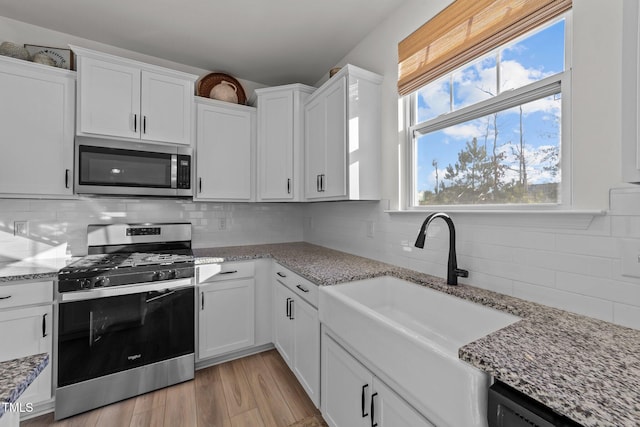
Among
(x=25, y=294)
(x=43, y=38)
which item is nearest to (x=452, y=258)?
(x=25, y=294)

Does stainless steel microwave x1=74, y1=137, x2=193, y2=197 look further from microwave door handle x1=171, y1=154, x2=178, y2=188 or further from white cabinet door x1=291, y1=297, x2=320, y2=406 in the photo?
white cabinet door x1=291, y1=297, x2=320, y2=406

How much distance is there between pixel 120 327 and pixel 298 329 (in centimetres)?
118

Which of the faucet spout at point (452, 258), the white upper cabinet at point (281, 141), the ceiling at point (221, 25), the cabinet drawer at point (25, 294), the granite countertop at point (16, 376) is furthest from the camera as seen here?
the white upper cabinet at point (281, 141)

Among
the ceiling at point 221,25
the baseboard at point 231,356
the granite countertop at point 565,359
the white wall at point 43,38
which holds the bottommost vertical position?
the baseboard at point 231,356

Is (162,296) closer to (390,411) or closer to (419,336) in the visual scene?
(390,411)

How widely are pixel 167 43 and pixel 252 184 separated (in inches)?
55.1

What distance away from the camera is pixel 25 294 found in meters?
1.67

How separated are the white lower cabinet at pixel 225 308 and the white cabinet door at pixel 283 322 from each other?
0.20 meters

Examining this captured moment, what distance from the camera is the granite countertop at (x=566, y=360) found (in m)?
0.59

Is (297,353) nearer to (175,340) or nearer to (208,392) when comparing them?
(208,392)

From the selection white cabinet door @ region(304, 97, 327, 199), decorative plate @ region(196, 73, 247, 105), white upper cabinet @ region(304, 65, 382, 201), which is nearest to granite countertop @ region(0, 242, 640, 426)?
white upper cabinet @ region(304, 65, 382, 201)

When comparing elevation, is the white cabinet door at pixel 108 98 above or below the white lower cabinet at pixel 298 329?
above

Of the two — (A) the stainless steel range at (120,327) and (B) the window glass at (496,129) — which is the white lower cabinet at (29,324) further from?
(B) the window glass at (496,129)

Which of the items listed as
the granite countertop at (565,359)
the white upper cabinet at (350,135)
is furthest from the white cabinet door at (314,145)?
the granite countertop at (565,359)
